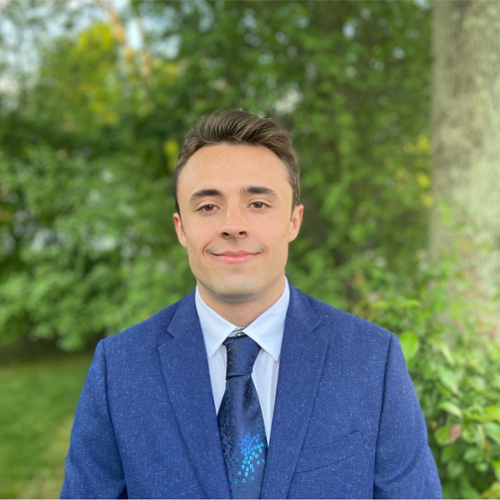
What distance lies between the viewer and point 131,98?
7375 millimetres

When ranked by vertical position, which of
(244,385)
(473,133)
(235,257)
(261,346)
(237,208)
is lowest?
(244,385)

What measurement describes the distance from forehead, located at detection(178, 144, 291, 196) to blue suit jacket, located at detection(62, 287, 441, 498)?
454mm

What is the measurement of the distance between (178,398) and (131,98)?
6243mm

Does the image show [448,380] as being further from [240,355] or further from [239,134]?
[239,134]

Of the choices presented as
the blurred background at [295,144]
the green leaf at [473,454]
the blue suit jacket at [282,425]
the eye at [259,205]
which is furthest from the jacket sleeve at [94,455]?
the blurred background at [295,144]

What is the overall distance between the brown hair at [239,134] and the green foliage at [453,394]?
910 millimetres

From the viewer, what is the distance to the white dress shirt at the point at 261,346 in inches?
70.1

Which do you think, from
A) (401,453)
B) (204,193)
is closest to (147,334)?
(204,193)

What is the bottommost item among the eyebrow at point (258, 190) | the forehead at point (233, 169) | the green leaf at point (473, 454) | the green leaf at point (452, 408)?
the green leaf at point (473, 454)

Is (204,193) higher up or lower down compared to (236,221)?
higher up

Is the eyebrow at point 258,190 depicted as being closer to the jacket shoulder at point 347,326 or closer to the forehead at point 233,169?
the forehead at point 233,169

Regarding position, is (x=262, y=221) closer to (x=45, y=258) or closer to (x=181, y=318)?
(x=181, y=318)

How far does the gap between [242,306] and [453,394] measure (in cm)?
106

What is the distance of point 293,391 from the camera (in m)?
1.71
